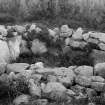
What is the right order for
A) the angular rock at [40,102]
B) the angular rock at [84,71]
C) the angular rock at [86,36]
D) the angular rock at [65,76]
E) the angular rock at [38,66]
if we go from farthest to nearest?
the angular rock at [86,36]
the angular rock at [38,66]
the angular rock at [84,71]
the angular rock at [65,76]
the angular rock at [40,102]

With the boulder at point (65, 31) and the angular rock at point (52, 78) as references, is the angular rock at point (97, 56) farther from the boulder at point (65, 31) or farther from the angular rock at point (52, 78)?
the angular rock at point (52, 78)

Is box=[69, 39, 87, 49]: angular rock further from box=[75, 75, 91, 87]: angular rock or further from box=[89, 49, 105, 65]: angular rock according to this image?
box=[75, 75, 91, 87]: angular rock

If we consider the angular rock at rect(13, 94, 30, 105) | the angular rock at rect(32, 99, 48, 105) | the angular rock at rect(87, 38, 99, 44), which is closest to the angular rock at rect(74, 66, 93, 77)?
the angular rock at rect(32, 99, 48, 105)

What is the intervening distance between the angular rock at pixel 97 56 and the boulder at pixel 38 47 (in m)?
1.88

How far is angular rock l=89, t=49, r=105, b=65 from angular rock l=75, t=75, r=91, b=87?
2291mm

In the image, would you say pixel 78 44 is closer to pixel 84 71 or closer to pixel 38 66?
pixel 84 71

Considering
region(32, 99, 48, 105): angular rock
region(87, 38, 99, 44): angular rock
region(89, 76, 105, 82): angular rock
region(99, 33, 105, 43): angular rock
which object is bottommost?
region(32, 99, 48, 105): angular rock

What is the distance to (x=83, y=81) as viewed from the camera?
31.5 feet

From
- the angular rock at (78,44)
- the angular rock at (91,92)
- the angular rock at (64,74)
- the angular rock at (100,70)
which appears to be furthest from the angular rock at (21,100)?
the angular rock at (78,44)

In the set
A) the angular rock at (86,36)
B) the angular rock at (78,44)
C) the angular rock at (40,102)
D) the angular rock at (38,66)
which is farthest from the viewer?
the angular rock at (86,36)

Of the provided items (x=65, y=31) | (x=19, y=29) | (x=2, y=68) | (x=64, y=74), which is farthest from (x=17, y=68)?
(x=65, y=31)

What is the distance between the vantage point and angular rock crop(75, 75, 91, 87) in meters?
9.55

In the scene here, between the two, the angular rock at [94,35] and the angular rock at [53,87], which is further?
the angular rock at [94,35]

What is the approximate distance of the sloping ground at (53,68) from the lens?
911 centimetres
